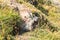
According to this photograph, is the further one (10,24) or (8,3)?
(8,3)

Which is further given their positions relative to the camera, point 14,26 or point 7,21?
point 14,26

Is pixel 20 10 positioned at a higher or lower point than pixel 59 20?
higher

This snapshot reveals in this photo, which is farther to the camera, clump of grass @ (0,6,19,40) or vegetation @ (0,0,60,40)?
vegetation @ (0,0,60,40)

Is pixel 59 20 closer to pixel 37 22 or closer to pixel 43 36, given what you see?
pixel 37 22

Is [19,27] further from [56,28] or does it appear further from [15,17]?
[56,28]

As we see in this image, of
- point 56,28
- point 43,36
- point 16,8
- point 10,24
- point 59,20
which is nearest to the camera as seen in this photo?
point 10,24

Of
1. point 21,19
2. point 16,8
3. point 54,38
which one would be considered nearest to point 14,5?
point 16,8

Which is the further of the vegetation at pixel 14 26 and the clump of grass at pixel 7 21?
the vegetation at pixel 14 26

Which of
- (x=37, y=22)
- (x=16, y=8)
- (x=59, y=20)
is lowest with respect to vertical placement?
(x=59, y=20)

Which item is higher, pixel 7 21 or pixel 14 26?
pixel 7 21

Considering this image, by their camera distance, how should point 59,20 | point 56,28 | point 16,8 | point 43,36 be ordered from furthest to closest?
point 59,20 → point 56,28 → point 16,8 → point 43,36
